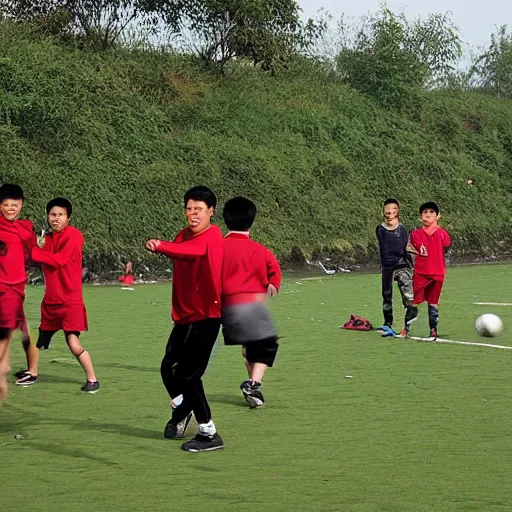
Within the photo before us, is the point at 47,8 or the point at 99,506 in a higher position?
the point at 47,8

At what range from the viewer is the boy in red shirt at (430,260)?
41.8ft

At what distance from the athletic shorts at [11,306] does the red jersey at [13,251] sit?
A: 2.1 inches

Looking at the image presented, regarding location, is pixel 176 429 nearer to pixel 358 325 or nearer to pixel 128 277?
Answer: pixel 358 325

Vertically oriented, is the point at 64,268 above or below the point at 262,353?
above

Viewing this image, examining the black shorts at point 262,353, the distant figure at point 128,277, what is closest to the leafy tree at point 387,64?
the distant figure at point 128,277

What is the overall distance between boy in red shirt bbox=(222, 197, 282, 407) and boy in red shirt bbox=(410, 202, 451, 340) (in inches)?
191

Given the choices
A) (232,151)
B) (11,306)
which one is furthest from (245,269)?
(232,151)

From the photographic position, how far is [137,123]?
1055 inches

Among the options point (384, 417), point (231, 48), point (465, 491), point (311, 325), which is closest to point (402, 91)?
point (231, 48)

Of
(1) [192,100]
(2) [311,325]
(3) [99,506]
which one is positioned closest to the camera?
(3) [99,506]

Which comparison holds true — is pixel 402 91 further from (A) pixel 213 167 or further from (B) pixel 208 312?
(B) pixel 208 312

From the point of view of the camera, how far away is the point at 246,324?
774 cm

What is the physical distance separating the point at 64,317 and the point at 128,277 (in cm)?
1259

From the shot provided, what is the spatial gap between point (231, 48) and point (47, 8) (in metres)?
5.16
